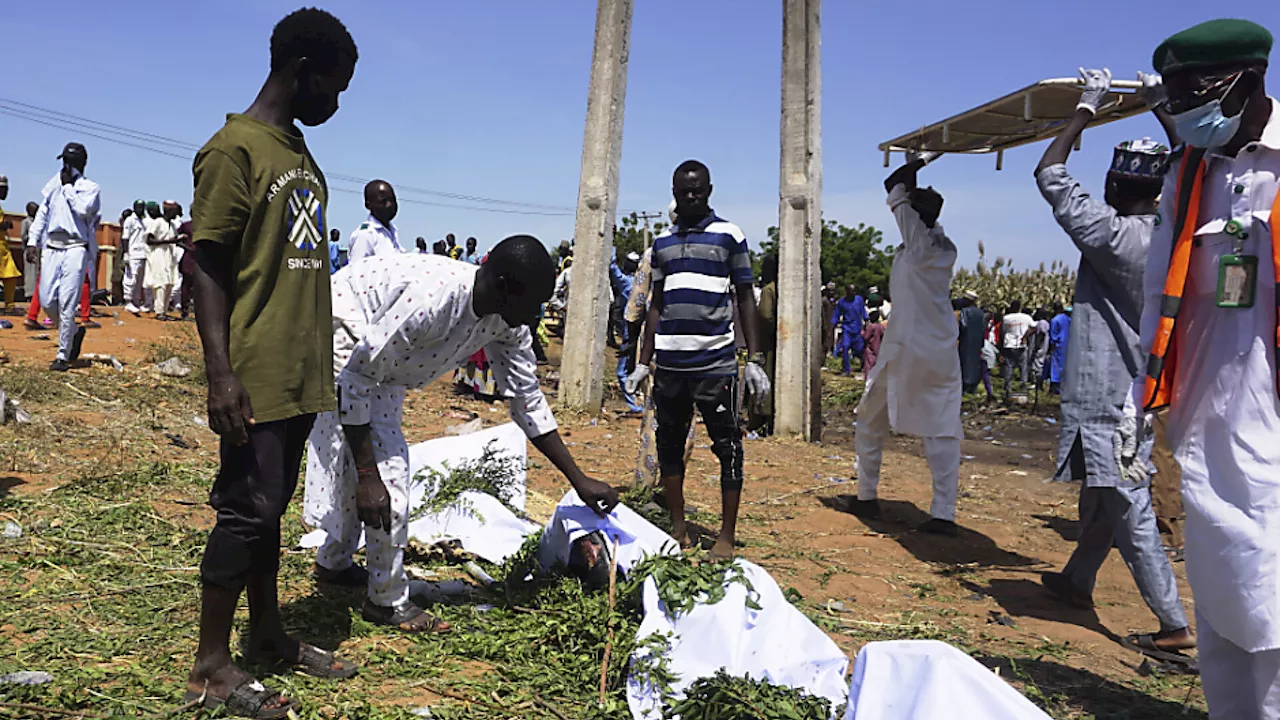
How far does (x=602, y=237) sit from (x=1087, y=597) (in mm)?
6098

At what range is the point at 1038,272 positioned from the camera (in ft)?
91.5

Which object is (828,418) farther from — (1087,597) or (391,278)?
(391,278)

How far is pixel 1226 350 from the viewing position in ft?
8.54

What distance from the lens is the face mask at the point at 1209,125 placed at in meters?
2.62

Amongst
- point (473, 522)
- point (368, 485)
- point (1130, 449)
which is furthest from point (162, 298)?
point (1130, 449)

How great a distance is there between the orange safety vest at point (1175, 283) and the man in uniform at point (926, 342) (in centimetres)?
276

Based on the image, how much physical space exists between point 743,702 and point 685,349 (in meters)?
2.38

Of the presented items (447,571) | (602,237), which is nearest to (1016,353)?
(602,237)

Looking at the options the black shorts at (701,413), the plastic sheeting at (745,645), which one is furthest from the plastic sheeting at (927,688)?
the black shorts at (701,413)

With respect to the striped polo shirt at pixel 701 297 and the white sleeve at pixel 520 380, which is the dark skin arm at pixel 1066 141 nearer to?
the striped polo shirt at pixel 701 297

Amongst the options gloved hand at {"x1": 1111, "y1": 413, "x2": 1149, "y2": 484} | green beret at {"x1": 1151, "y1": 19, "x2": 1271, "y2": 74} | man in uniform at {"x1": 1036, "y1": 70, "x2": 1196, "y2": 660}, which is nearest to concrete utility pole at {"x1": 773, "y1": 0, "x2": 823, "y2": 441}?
man in uniform at {"x1": 1036, "y1": 70, "x2": 1196, "y2": 660}

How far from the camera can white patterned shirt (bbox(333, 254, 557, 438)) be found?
3.24m

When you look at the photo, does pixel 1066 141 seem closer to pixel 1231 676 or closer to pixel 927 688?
pixel 1231 676

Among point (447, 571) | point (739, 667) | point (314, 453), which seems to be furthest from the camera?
point (447, 571)
